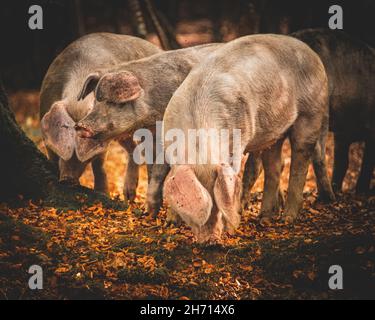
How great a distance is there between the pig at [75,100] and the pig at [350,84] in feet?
8.31

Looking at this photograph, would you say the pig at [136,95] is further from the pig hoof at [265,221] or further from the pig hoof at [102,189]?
the pig hoof at [102,189]

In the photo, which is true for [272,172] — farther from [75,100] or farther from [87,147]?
[75,100]

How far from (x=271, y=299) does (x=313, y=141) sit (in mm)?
2559

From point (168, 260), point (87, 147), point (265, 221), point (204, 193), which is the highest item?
point (87, 147)

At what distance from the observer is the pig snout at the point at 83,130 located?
29.3ft

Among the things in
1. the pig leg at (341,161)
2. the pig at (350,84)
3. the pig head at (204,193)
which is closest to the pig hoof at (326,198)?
the pig at (350,84)

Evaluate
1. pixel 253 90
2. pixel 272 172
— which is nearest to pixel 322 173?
pixel 272 172

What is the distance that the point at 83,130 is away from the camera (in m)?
8.98

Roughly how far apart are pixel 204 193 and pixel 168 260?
112 centimetres

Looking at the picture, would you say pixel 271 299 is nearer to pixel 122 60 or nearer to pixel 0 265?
pixel 0 265

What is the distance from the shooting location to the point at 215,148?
7.98 meters

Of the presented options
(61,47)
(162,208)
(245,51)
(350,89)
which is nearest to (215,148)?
(245,51)

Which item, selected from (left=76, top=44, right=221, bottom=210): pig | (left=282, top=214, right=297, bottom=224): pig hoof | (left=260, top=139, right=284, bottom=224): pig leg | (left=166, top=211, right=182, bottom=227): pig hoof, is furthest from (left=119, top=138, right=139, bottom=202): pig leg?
(left=282, top=214, right=297, bottom=224): pig hoof

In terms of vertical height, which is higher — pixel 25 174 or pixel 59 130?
pixel 59 130
